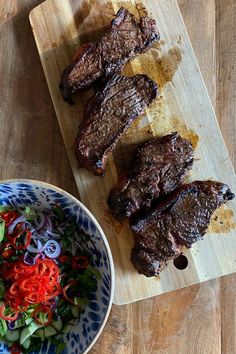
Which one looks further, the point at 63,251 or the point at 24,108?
the point at 24,108

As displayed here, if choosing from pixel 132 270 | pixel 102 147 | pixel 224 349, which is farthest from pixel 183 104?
pixel 224 349

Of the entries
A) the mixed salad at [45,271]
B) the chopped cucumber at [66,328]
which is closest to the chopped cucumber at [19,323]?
the mixed salad at [45,271]

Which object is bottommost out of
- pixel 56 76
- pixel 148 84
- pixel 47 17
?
pixel 148 84

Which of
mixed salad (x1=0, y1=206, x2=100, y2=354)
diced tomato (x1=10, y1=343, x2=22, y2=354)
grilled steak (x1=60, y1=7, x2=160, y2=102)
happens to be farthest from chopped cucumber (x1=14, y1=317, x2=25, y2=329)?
grilled steak (x1=60, y1=7, x2=160, y2=102)

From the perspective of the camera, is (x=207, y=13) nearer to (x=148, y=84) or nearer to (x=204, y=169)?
(x=148, y=84)

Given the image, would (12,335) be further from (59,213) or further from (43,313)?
(59,213)

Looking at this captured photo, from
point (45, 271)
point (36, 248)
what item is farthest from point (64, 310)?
point (36, 248)
